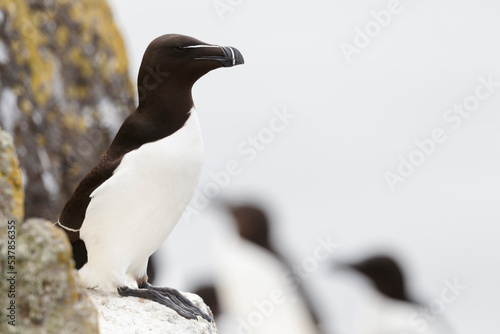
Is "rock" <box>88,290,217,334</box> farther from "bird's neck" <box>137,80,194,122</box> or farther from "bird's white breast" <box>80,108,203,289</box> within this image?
"bird's neck" <box>137,80,194,122</box>

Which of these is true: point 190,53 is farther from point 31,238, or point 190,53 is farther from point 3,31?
point 3,31

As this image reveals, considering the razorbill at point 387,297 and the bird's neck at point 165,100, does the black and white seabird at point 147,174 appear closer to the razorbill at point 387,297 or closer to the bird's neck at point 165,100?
the bird's neck at point 165,100

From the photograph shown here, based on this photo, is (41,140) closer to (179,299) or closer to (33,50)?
(33,50)

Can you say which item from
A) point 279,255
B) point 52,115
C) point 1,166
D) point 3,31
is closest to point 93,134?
point 52,115

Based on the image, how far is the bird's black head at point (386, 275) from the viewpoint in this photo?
15.5 feet

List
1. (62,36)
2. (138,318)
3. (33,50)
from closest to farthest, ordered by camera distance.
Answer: (138,318) < (33,50) < (62,36)

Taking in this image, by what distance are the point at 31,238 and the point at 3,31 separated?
3.44 meters

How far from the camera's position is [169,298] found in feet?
9.23

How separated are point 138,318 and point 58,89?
2813 mm

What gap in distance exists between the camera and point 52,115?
5066 millimetres

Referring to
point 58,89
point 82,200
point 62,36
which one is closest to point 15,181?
point 82,200

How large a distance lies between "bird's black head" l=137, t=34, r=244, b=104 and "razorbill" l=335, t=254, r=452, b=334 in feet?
7.80

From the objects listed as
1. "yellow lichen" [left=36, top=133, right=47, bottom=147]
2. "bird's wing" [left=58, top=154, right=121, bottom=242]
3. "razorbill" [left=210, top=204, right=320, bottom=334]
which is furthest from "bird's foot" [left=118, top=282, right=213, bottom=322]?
"yellow lichen" [left=36, top=133, right=47, bottom=147]

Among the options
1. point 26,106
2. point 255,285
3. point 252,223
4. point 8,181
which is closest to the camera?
point 8,181
